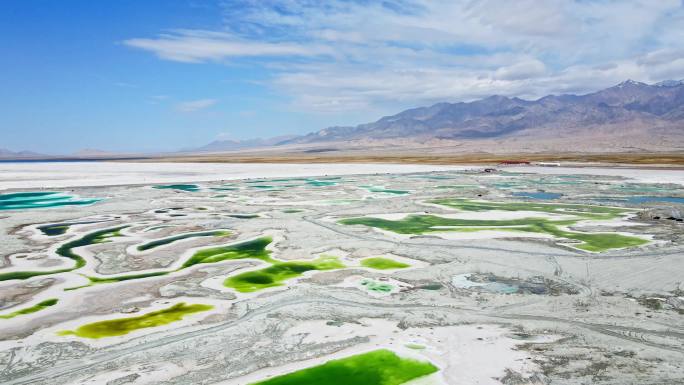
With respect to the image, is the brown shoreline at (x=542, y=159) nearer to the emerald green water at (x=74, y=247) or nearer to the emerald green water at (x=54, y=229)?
the emerald green water at (x=74, y=247)

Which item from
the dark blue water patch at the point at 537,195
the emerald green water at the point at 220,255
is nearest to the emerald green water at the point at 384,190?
the dark blue water patch at the point at 537,195

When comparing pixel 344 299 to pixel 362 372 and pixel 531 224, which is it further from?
pixel 531 224

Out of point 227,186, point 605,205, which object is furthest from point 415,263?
point 227,186

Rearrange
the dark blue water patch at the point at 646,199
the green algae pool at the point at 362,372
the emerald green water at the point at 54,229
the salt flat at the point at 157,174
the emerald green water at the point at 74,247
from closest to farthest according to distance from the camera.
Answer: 1. the green algae pool at the point at 362,372
2. the emerald green water at the point at 74,247
3. the emerald green water at the point at 54,229
4. the dark blue water patch at the point at 646,199
5. the salt flat at the point at 157,174

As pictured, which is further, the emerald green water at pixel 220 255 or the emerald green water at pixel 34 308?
the emerald green water at pixel 220 255

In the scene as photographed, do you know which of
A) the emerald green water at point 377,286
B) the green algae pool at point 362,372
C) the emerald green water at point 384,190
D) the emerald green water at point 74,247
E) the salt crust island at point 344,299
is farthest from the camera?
the emerald green water at point 384,190

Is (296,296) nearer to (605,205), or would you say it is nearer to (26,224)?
(26,224)
